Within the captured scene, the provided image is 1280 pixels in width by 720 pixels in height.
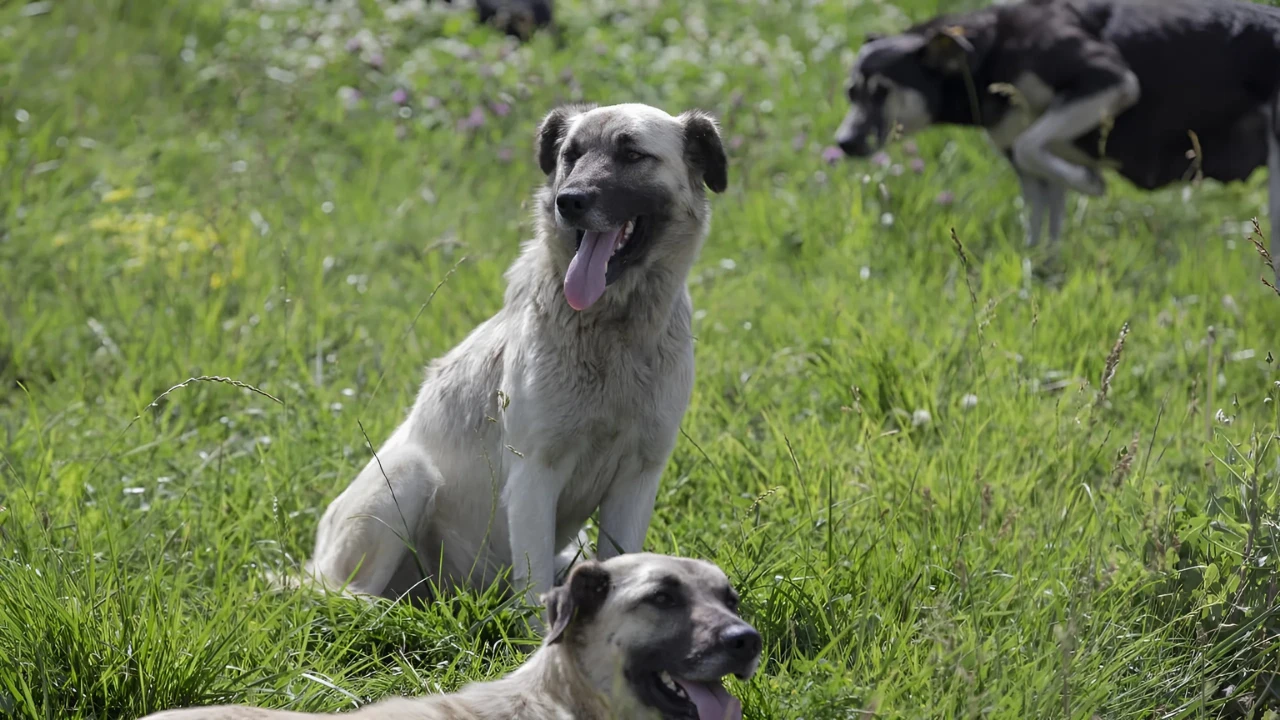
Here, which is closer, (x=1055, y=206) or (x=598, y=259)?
(x=598, y=259)

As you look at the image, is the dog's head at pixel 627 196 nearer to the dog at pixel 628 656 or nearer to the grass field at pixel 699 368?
the grass field at pixel 699 368

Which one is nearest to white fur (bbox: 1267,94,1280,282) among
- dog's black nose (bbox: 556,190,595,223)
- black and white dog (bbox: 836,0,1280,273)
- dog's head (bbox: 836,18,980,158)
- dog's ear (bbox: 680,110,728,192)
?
black and white dog (bbox: 836,0,1280,273)

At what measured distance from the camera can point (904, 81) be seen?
7.72 metres

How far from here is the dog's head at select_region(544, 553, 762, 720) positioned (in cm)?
276

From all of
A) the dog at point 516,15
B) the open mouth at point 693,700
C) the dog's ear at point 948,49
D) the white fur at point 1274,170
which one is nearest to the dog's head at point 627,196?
the open mouth at point 693,700

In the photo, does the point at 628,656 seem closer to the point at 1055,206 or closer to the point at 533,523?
the point at 533,523

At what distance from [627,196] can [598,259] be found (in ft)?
0.63

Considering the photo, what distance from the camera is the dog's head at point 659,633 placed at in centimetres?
276

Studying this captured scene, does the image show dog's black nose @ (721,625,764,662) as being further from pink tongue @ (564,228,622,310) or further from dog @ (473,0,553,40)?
dog @ (473,0,553,40)

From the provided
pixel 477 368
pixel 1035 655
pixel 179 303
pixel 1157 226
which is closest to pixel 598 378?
pixel 477 368

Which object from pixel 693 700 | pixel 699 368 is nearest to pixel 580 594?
pixel 693 700

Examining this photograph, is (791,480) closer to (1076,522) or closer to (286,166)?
(1076,522)

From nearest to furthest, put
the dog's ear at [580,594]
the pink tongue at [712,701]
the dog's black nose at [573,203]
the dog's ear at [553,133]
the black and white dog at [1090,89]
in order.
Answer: the pink tongue at [712,701] < the dog's ear at [580,594] < the dog's black nose at [573,203] < the dog's ear at [553,133] < the black and white dog at [1090,89]

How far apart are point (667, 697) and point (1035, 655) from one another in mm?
923
